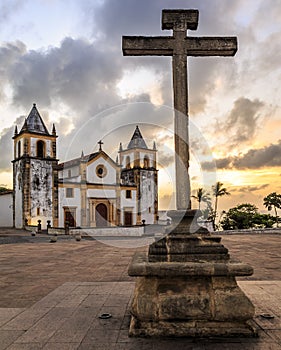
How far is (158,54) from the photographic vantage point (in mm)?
4793

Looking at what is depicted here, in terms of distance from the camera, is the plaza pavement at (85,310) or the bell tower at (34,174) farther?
the bell tower at (34,174)

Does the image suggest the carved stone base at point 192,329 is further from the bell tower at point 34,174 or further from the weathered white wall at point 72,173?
the weathered white wall at point 72,173

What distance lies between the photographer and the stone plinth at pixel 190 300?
12.3ft

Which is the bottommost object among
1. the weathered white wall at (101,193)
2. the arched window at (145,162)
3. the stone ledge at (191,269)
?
the stone ledge at (191,269)

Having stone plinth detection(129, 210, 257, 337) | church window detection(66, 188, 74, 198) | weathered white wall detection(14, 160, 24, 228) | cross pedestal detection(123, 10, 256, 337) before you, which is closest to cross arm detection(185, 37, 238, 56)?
cross pedestal detection(123, 10, 256, 337)

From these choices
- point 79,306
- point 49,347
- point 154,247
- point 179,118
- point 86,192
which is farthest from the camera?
point 86,192

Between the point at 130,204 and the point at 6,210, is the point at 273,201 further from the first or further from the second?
the point at 6,210

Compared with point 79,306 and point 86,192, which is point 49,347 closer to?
point 79,306

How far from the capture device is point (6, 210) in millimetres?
37188

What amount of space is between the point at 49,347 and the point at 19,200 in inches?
1250

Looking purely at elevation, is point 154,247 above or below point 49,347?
above

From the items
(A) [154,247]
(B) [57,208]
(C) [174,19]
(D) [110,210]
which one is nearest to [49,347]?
(A) [154,247]

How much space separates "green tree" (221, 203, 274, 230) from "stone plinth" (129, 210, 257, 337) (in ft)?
107

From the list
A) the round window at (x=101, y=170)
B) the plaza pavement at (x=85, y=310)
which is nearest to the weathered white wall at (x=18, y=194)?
the round window at (x=101, y=170)
